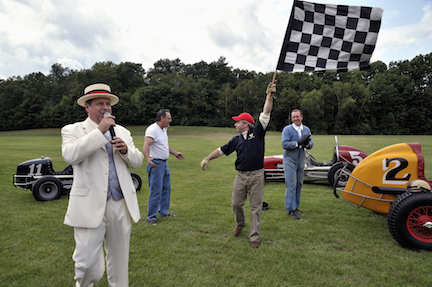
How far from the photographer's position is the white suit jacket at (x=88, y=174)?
2.13 metres

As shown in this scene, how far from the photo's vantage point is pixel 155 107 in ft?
A: 203

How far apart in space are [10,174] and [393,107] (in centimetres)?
7026

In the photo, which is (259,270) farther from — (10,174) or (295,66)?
(10,174)

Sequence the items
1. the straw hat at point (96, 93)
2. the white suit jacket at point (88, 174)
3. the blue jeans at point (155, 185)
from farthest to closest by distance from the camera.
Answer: the blue jeans at point (155, 185)
the straw hat at point (96, 93)
the white suit jacket at point (88, 174)

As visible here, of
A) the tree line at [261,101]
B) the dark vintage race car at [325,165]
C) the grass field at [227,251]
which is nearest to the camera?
the grass field at [227,251]

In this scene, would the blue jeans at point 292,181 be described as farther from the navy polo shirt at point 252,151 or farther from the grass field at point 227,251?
the navy polo shirt at point 252,151

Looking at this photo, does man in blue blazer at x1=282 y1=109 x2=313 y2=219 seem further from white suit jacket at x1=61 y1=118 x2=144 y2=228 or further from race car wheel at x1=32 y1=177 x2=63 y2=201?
race car wheel at x1=32 y1=177 x2=63 y2=201

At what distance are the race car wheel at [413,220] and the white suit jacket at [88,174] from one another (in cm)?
374

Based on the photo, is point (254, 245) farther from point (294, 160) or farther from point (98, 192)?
point (98, 192)

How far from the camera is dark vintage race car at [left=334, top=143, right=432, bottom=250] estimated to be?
3.88 metres

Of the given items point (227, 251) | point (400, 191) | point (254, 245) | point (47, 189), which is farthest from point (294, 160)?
point (47, 189)

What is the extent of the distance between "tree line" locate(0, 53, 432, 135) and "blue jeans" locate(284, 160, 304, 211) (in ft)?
183

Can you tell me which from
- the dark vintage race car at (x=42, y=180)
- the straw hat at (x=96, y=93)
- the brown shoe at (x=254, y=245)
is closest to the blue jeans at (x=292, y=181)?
the brown shoe at (x=254, y=245)

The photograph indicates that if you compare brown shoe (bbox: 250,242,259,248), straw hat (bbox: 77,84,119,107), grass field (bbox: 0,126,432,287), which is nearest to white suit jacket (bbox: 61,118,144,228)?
straw hat (bbox: 77,84,119,107)
